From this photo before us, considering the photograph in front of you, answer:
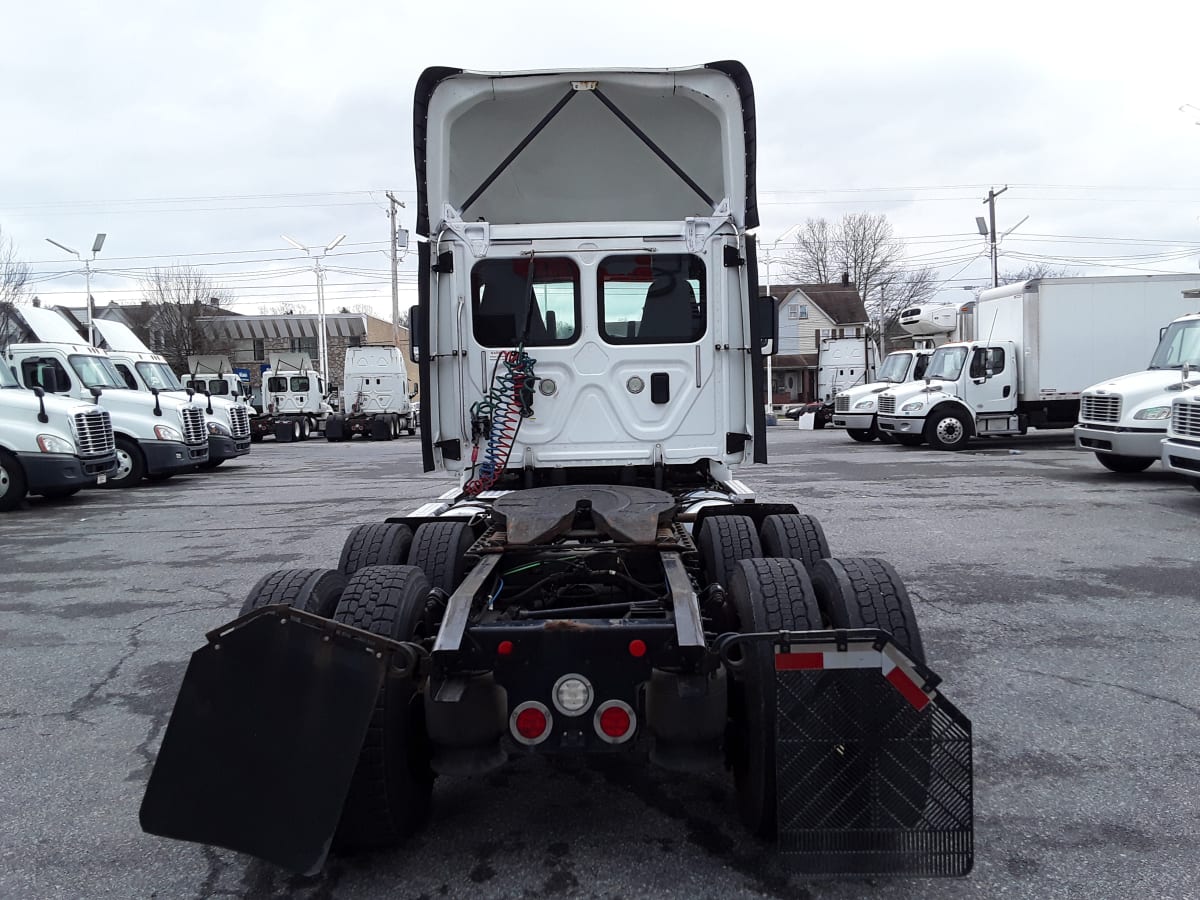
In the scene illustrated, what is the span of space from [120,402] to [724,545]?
1490 centimetres

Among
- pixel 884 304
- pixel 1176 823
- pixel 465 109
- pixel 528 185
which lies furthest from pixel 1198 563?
pixel 884 304

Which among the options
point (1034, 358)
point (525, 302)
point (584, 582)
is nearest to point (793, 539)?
point (584, 582)

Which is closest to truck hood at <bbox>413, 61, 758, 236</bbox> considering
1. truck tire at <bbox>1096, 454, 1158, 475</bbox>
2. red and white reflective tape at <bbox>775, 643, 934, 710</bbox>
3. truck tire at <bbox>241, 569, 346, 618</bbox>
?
truck tire at <bbox>241, 569, 346, 618</bbox>

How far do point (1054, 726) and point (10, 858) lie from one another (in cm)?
432

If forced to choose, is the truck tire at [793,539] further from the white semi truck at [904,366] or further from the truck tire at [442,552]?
the white semi truck at [904,366]

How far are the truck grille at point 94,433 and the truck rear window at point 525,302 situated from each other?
9898mm

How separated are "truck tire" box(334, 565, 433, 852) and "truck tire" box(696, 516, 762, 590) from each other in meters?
1.50

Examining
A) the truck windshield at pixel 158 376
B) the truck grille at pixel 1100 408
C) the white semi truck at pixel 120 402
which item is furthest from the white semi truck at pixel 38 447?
the truck grille at pixel 1100 408

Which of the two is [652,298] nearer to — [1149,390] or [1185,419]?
[1185,419]

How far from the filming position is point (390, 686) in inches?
111

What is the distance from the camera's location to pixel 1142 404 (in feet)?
40.7

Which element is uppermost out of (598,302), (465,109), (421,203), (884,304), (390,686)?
(884,304)

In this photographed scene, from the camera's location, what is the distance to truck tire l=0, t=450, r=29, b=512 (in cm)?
1238

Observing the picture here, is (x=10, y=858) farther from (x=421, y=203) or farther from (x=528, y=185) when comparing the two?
(x=528, y=185)
